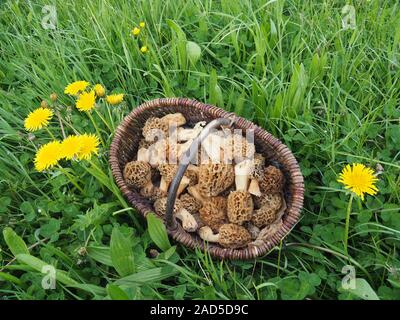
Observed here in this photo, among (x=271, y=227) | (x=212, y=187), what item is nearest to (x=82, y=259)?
(x=212, y=187)

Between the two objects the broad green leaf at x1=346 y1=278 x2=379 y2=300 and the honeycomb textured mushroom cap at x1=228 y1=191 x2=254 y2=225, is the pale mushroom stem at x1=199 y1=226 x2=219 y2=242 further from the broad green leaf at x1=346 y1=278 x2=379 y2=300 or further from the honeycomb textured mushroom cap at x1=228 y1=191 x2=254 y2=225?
the broad green leaf at x1=346 y1=278 x2=379 y2=300

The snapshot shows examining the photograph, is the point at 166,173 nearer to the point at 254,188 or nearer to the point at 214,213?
the point at 214,213

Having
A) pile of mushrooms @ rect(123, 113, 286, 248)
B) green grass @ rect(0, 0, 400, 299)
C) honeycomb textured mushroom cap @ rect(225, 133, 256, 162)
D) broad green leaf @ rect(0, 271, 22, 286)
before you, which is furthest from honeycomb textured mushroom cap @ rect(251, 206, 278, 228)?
broad green leaf @ rect(0, 271, 22, 286)

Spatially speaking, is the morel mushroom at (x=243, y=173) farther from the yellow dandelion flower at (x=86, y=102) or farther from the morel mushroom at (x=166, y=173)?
the yellow dandelion flower at (x=86, y=102)

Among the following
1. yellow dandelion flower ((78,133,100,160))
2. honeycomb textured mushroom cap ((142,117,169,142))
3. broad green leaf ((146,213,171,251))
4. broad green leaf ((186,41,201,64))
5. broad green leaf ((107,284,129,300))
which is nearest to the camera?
broad green leaf ((107,284,129,300))

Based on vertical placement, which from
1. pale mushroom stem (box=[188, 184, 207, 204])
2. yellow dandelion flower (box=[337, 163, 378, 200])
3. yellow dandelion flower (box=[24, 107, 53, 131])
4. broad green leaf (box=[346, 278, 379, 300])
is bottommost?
broad green leaf (box=[346, 278, 379, 300])
